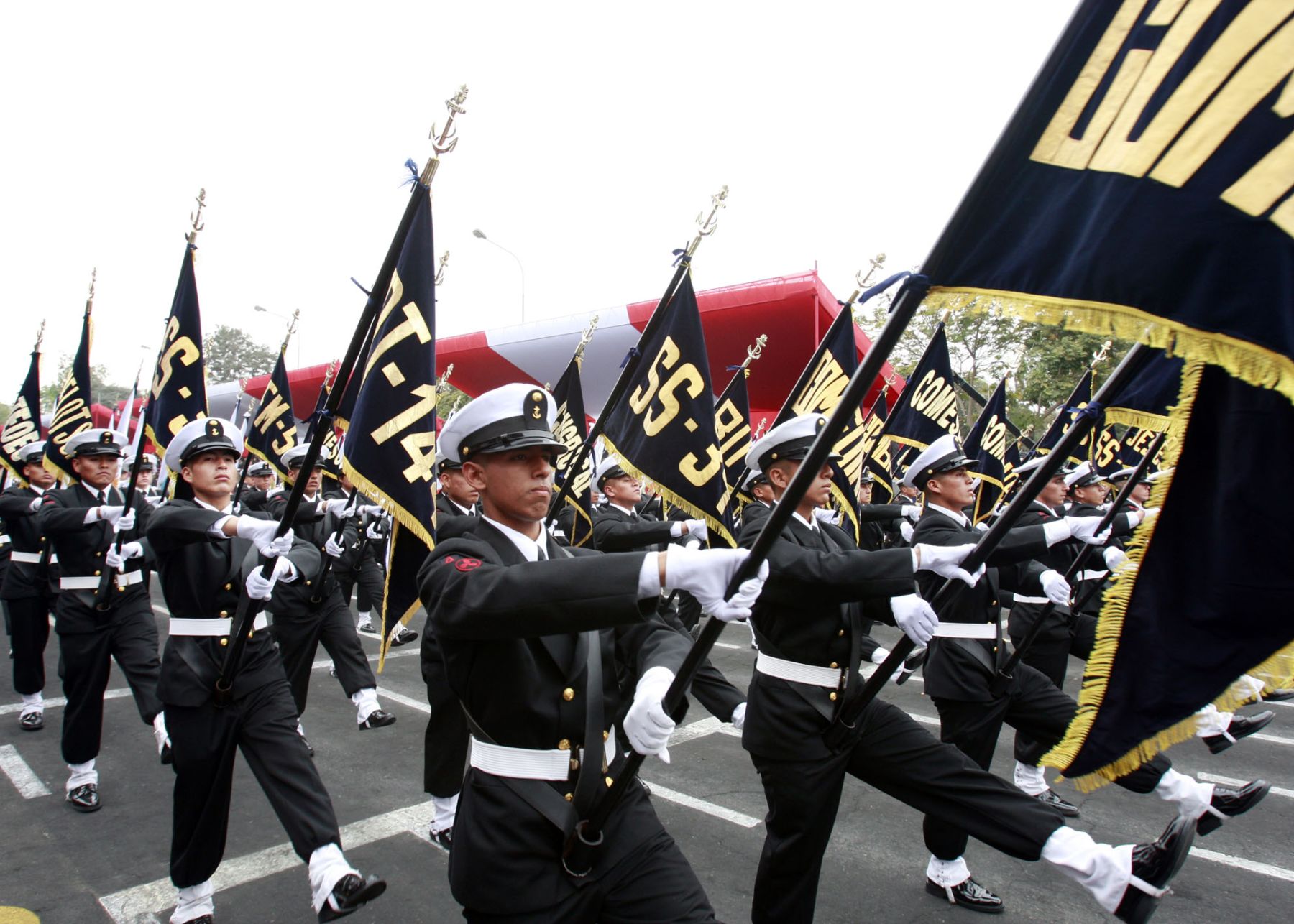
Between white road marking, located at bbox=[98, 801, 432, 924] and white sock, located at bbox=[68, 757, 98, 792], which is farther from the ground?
white road marking, located at bbox=[98, 801, 432, 924]

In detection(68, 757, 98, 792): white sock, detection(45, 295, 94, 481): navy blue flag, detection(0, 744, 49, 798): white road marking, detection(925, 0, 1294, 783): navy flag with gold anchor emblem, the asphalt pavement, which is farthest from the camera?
detection(45, 295, 94, 481): navy blue flag

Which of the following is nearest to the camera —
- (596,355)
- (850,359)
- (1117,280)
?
(1117,280)

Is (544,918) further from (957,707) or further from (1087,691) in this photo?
(957,707)

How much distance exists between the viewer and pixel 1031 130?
154 centimetres

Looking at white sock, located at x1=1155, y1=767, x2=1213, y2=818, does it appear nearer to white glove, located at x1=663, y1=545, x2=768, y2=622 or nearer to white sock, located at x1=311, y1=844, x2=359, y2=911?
white glove, located at x1=663, y1=545, x2=768, y2=622

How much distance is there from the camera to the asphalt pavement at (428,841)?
144 inches

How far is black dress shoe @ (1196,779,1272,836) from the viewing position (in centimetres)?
370

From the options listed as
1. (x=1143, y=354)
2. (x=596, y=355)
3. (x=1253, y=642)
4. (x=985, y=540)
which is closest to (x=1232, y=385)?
(x=1143, y=354)

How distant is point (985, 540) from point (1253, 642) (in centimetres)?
80

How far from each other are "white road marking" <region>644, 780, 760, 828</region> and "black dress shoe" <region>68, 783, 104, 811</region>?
329 cm

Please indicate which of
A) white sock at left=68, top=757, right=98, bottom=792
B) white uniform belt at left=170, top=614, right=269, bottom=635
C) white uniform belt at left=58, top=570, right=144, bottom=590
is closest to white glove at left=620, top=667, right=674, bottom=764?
white uniform belt at left=170, top=614, right=269, bottom=635

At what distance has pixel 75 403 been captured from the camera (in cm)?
679

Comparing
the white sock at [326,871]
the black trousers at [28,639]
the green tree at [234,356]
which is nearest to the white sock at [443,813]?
the white sock at [326,871]

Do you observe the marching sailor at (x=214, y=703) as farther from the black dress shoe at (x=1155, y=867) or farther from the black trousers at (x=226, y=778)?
the black dress shoe at (x=1155, y=867)
